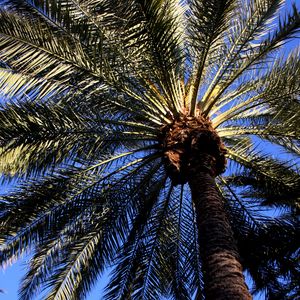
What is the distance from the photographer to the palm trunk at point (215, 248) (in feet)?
17.5

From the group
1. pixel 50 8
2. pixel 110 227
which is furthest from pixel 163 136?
pixel 50 8

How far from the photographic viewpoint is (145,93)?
28.3 ft

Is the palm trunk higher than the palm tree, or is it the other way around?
the palm tree

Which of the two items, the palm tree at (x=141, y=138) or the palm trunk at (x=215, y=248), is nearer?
the palm trunk at (x=215, y=248)

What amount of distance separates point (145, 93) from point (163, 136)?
1.01 m

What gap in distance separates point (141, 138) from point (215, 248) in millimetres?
3126

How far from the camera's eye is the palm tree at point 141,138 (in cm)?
757

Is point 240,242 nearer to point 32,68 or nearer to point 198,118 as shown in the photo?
point 198,118

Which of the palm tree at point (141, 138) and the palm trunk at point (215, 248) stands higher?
the palm tree at point (141, 138)

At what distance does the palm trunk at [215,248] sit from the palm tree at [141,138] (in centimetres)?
4

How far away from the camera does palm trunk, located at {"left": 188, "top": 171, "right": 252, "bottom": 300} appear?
5324mm

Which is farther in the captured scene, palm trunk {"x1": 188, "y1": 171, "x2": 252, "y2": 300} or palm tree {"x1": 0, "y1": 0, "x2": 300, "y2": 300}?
palm tree {"x1": 0, "y1": 0, "x2": 300, "y2": 300}

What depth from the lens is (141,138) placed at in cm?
856

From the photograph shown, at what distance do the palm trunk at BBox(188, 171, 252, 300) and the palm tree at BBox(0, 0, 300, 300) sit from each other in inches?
1.7
